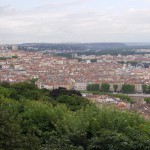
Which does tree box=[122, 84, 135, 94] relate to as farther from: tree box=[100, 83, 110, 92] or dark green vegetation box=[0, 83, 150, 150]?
dark green vegetation box=[0, 83, 150, 150]

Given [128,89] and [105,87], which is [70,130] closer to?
[105,87]

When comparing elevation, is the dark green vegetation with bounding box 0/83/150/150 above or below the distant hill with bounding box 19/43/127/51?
above

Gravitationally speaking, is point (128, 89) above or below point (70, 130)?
below

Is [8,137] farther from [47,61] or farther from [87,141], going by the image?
[47,61]

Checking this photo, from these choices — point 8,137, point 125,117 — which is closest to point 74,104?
point 125,117

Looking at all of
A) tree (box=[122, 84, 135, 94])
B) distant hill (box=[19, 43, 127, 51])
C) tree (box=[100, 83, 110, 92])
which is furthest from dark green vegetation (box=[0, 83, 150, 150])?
distant hill (box=[19, 43, 127, 51])

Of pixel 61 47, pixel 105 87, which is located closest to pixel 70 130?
pixel 105 87

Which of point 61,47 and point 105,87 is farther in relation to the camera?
point 61,47

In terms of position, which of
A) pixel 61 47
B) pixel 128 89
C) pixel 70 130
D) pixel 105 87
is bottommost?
pixel 128 89

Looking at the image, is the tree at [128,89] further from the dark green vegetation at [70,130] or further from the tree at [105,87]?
the dark green vegetation at [70,130]

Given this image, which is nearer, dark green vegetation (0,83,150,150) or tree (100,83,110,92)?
dark green vegetation (0,83,150,150)

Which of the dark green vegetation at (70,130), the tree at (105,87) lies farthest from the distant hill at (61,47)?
the dark green vegetation at (70,130)
